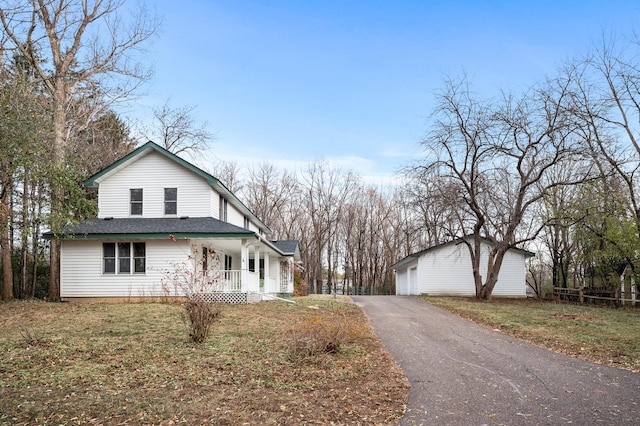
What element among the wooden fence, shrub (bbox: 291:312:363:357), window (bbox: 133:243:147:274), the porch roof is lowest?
the wooden fence

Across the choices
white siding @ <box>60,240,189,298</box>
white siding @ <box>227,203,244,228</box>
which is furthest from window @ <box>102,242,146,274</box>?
white siding @ <box>227,203,244,228</box>

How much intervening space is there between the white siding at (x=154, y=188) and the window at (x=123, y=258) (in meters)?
1.86

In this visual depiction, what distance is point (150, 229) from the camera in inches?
728

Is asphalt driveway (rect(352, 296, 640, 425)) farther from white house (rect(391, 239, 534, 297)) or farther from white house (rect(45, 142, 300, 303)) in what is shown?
white house (rect(391, 239, 534, 297))

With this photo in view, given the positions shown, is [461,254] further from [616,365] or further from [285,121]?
[616,365]

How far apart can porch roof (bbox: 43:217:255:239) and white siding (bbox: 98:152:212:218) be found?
668 mm

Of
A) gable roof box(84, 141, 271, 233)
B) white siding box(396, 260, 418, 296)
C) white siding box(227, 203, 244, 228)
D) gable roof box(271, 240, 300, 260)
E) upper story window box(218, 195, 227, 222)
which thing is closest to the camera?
gable roof box(84, 141, 271, 233)

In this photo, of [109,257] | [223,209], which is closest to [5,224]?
[109,257]

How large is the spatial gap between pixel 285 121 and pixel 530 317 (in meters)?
14.1

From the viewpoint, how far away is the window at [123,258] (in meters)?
18.9

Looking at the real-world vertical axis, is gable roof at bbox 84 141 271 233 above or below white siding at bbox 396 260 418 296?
above

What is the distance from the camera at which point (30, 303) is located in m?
17.4

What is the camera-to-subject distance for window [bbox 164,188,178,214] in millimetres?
20469

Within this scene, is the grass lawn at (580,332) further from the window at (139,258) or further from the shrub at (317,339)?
the window at (139,258)
